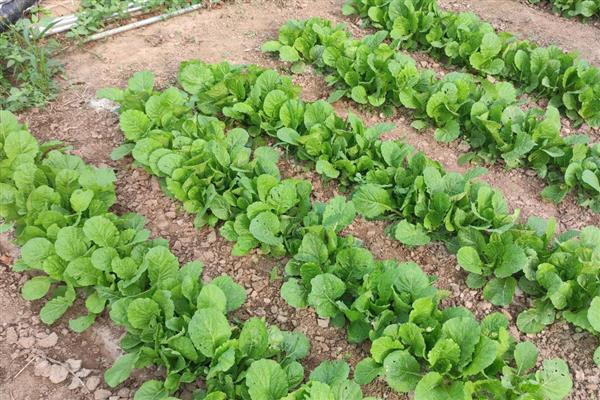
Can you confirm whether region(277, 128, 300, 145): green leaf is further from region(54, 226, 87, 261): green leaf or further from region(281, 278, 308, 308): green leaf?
region(54, 226, 87, 261): green leaf

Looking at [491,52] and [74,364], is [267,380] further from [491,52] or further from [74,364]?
[491,52]

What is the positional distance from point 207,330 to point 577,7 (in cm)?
540

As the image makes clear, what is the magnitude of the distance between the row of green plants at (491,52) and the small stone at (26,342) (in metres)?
3.66

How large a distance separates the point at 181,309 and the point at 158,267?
278mm

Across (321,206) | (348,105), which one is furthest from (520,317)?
(348,105)

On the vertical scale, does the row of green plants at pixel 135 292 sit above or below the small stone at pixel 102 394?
above

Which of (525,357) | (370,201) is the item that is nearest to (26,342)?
(370,201)

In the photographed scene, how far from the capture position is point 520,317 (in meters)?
3.12

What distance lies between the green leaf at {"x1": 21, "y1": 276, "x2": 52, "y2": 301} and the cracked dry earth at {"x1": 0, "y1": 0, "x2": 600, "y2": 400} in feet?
0.42

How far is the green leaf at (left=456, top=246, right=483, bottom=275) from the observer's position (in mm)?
3223

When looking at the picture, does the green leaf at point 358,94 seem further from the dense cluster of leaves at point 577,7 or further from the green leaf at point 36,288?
the dense cluster of leaves at point 577,7

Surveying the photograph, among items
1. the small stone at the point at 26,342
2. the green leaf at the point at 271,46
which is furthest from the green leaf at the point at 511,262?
the green leaf at the point at 271,46

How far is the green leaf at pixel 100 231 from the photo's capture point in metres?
3.09

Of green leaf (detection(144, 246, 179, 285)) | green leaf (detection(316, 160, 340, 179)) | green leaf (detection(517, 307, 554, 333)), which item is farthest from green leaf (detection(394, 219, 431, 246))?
green leaf (detection(144, 246, 179, 285))
